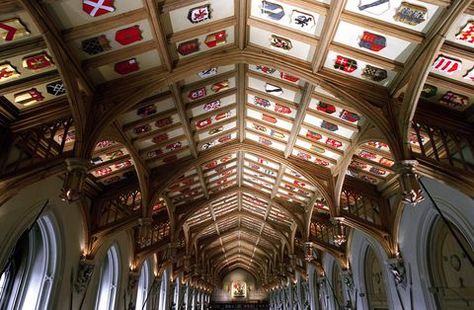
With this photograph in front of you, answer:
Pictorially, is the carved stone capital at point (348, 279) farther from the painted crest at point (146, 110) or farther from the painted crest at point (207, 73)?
the painted crest at point (146, 110)

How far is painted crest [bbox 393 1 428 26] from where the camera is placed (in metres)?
4.92

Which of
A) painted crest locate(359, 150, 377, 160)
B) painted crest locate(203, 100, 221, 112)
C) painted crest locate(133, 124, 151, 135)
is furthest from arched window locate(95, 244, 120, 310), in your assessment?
painted crest locate(359, 150, 377, 160)

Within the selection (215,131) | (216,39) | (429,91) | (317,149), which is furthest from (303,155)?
(216,39)

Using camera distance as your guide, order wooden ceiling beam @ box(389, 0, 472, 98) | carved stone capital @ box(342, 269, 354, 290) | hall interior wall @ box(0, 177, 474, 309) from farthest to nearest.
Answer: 1. carved stone capital @ box(342, 269, 354, 290)
2. hall interior wall @ box(0, 177, 474, 309)
3. wooden ceiling beam @ box(389, 0, 472, 98)

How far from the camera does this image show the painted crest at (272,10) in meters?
5.85

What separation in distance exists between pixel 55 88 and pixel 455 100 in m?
7.83

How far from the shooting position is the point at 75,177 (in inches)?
229

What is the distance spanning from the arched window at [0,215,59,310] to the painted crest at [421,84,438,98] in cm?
923

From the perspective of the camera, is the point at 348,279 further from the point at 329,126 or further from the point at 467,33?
the point at 467,33

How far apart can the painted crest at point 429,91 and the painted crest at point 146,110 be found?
5.98 metres

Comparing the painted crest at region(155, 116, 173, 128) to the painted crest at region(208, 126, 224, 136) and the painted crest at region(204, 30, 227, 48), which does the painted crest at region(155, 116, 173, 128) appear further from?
the painted crest at region(204, 30, 227, 48)

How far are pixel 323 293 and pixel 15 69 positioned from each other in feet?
54.7

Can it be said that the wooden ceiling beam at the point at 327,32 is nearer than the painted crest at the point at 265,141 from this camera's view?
Yes

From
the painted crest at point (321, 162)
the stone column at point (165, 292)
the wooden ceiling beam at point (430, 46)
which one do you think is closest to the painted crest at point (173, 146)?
the painted crest at point (321, 162)
